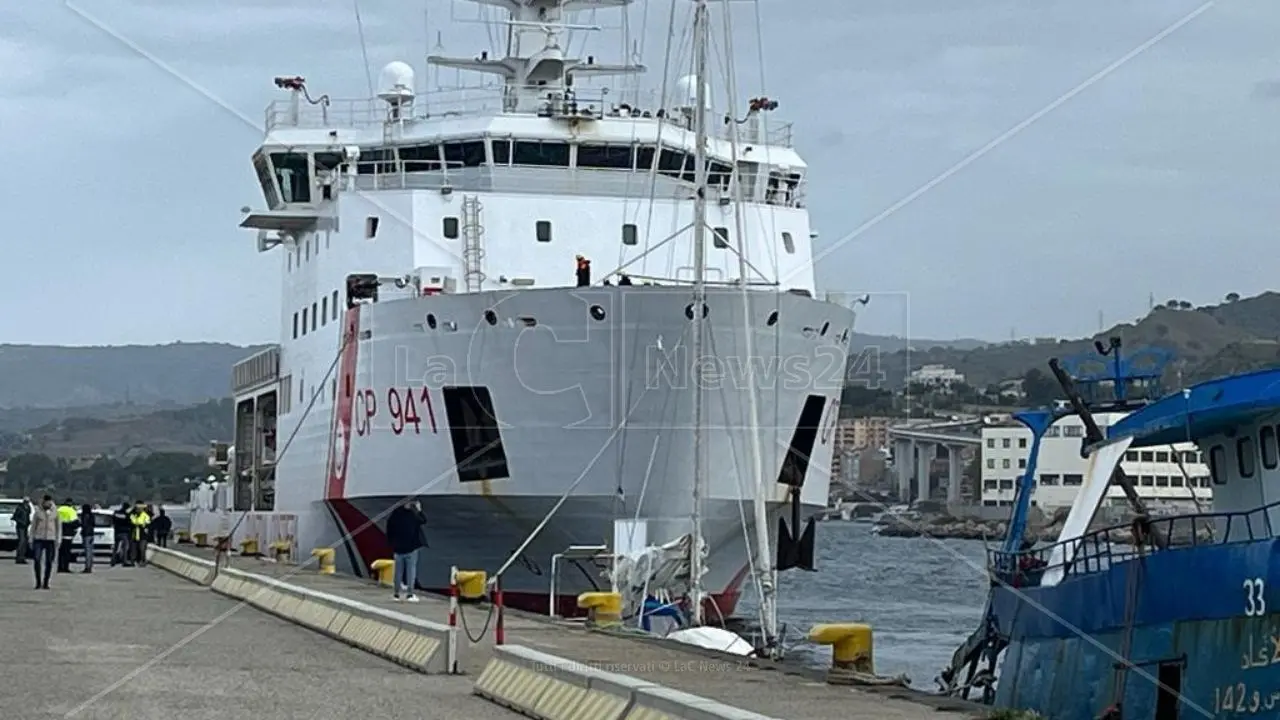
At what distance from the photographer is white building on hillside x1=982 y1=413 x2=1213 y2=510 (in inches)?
1033

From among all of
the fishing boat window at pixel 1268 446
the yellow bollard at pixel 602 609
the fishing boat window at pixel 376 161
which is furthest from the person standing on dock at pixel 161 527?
the fishing boat window at pixel 1268 446

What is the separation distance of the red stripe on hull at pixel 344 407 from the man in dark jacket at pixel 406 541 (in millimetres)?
6092

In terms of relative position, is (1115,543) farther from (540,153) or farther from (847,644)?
(540,153)

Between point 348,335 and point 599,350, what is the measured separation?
5.61 meters

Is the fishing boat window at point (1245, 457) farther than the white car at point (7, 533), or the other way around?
the white car at point (7, 533)

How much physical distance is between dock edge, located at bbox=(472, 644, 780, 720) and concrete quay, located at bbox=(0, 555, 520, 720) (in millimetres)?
216

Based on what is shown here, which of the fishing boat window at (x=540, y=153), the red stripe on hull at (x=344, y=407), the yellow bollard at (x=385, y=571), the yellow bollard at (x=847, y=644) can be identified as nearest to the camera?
the yellow bollard at (x=847, y=644)

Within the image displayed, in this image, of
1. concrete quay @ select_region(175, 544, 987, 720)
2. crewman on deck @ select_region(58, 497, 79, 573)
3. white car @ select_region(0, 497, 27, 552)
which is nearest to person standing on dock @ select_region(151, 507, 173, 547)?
white car @ select_region(0, 497, 27, 552)

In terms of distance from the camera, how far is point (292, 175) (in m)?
37.5

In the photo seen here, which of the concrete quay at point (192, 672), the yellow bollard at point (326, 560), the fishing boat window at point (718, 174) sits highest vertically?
the fishing boat window at point (718, 174)

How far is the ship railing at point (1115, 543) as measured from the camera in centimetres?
1596

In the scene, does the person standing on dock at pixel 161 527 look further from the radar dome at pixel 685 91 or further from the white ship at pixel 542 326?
the radar dome at pixel 685 91

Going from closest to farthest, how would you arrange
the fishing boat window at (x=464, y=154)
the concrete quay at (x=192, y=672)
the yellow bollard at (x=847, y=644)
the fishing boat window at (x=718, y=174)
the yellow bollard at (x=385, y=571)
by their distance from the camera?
1. the concrete quay at (x=192, y=672)
2. the yellow bollard at (x=847, y=644)
3. the yellow bollard at (x=385, y=571)
4. the fishing boat window at (x=464, y=154)
5. the fishing boat window at (x=718, y=174)

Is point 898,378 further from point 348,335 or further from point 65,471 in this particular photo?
point 65,471
